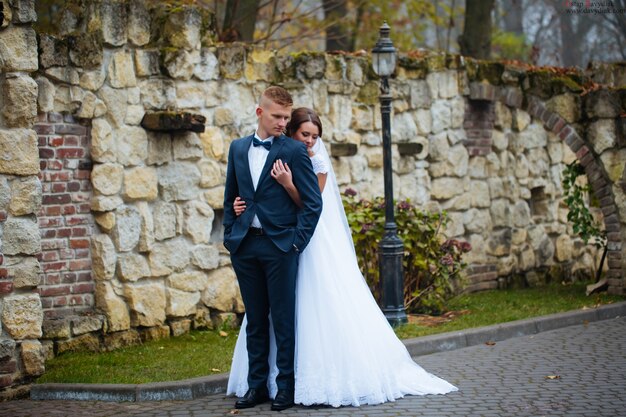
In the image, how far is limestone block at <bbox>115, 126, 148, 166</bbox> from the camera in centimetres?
944

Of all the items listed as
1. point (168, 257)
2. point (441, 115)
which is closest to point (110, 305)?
point (168, 257)

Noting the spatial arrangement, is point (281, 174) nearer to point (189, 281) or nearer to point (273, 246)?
point (273, 246)

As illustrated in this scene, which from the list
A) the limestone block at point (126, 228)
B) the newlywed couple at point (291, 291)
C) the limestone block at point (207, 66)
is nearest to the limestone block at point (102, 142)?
the limestone block at point (126, 228)

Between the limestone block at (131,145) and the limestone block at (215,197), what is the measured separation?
88 centimetres

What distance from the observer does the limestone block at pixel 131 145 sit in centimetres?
944

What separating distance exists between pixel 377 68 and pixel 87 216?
10.6 ft

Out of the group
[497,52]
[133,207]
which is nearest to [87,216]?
[133,207]

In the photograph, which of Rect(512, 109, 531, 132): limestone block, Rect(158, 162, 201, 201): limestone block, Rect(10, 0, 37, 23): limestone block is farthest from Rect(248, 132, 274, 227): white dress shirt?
Rect(512, 109, 531, 132): limestone block

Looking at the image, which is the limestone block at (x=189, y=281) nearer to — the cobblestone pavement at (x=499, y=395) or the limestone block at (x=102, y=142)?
the limestone block at (x=102, y=142)

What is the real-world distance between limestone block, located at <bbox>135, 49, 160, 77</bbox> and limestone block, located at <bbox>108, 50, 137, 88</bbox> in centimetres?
7

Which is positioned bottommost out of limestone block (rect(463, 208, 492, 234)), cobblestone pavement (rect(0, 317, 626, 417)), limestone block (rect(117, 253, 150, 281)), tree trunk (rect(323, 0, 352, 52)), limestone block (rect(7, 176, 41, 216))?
cobblestone pavement (rect(0, 317, 626, 417))

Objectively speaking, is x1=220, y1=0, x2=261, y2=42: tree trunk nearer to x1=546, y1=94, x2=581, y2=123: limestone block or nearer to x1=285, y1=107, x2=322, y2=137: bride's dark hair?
x1=546, y1=94, x2=581, y2=123: limestone block

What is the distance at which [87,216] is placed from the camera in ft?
30.4

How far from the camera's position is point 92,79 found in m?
9.17
